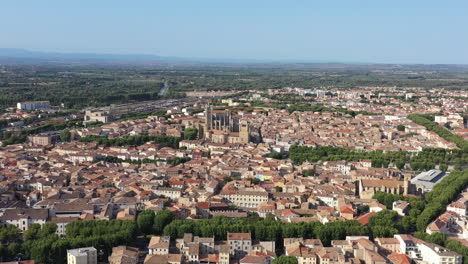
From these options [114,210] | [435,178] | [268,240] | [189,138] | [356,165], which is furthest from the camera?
[189,138]

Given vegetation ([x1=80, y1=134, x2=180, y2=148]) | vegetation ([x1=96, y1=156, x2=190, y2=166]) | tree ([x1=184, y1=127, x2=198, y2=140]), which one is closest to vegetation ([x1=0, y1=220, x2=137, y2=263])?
vegetation ([x1=96, y1=156, x2=190, y2=166])

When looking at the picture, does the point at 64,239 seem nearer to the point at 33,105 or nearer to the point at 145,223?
the point at 145,223

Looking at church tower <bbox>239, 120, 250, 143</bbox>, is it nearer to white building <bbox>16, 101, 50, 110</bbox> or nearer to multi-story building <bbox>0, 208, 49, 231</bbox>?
multi-story building <bbox>0, 208, 49, 231</bbox>

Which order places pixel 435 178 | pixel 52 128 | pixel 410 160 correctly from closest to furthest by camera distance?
1. pixel 435 178
2. pixel 410 160
3. pixel 52 128

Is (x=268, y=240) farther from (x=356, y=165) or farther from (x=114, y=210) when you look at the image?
(x=356, y=165)

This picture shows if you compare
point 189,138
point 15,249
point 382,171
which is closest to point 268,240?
point 15,249

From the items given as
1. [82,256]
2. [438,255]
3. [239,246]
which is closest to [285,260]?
[239,246]

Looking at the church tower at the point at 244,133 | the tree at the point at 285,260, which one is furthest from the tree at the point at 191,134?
the tree at the point at 285,260
